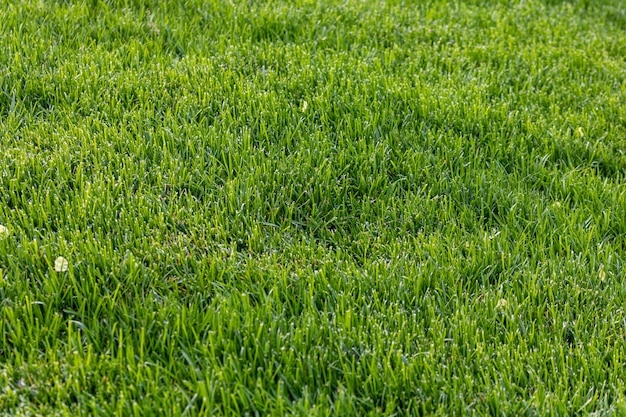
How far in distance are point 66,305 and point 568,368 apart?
1885 millimetres

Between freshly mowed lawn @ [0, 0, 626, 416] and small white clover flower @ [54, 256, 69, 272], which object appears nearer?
freshly mowed lawn @ [0, 0, 626, 416]

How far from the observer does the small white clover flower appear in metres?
2.83

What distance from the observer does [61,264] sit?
2.84 m

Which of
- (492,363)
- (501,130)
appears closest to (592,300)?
(492,363)

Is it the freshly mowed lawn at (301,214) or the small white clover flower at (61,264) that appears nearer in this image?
the freshly mowed lawn at (301,214)

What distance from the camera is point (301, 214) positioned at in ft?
11.2

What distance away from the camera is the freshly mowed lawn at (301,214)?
2.58m

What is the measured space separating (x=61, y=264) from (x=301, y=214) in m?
1.09

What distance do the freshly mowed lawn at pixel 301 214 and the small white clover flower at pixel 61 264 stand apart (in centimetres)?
1

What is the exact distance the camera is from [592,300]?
305cm

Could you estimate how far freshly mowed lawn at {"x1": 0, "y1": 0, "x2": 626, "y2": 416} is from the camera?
8.46 ft

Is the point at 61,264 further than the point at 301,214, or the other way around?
the point at 301,214

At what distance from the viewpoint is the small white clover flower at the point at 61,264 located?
9.28ft

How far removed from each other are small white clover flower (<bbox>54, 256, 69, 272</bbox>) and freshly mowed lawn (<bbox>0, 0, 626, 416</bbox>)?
0.04 ft
